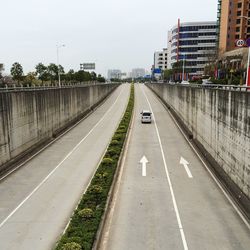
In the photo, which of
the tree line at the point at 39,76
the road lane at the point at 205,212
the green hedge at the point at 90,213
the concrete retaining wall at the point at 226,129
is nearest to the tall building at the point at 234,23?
the tree line at the point at 39,76

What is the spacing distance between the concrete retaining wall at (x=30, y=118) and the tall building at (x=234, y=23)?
90.6 meters

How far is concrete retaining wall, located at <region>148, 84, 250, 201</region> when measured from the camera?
1870 cm

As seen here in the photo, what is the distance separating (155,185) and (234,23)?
116 meters

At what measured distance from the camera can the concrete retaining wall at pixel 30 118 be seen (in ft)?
82.4

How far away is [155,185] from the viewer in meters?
22.0

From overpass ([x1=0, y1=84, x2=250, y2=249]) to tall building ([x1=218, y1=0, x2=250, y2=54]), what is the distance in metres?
95.9

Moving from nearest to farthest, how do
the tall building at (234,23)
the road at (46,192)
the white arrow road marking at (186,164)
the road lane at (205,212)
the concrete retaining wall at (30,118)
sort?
1. the road lane at (205,212)
2. the road at (46,192)
3. the white arrow road marking at (186,164)
4. the concrete retaining wall at (30,118)
5. the tall building at (234,23)

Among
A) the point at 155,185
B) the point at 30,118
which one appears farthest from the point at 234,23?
the point at 155,185

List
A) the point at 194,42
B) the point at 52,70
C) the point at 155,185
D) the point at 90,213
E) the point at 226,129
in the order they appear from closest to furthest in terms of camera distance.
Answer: the point at 90,213, the point at 155,185, the point at 226,129, the point at 52,70, the point at 194,42

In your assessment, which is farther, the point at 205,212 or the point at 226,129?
the point at 226,129

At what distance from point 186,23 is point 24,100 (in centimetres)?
15668

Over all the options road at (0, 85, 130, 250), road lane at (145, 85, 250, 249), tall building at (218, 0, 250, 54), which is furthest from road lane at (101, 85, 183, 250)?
tall building at (218, 0, 250, 54)

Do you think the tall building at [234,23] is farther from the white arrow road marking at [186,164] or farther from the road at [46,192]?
the road at [46,192]

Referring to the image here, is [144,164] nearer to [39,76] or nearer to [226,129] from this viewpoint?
[226,129]
